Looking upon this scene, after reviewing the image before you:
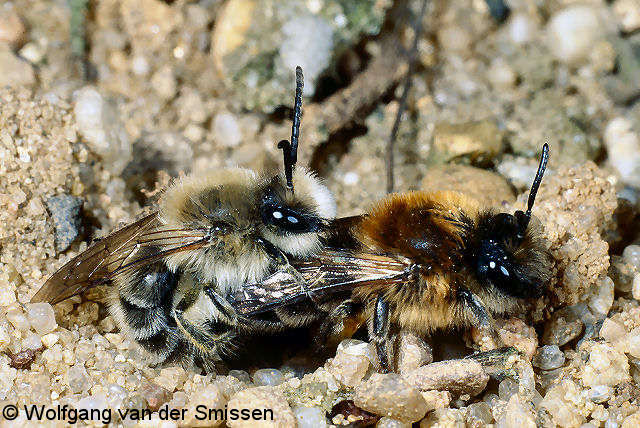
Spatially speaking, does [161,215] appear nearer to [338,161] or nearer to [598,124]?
[338,161]

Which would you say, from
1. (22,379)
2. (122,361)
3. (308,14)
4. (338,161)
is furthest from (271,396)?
(308,14)

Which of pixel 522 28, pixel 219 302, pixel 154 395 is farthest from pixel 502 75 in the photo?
pixel 154 395

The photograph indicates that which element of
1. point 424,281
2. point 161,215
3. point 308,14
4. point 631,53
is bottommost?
point 424,281

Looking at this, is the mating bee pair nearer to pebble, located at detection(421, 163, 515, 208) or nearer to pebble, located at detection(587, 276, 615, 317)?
pebble, located at detection(587, 276, 615, 317)

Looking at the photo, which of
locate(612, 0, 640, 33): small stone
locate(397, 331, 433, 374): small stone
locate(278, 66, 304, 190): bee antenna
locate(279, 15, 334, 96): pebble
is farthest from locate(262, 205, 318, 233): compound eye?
locate(612, 0, 640, 33): small stone

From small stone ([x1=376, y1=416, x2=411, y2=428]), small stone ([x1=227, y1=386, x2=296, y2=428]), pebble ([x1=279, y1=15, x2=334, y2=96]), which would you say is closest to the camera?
small stone ([x1=227, y1=386, x2=296, y2=428])

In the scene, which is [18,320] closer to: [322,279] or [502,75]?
[322,279]
